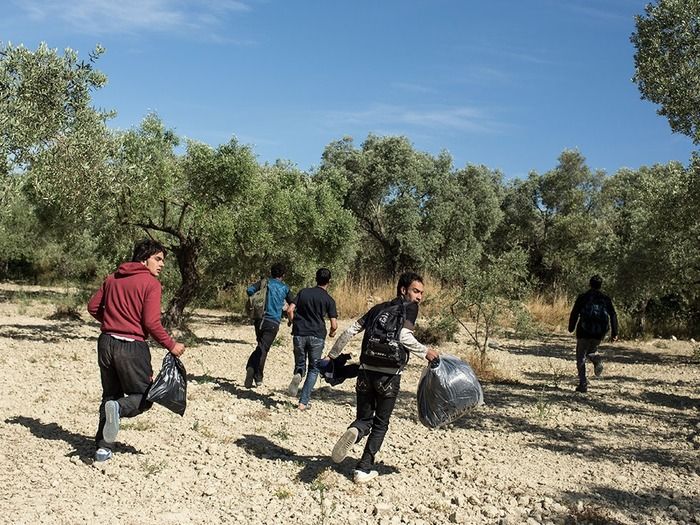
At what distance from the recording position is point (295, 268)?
19.5 m

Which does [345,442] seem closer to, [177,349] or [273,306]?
[177,349]

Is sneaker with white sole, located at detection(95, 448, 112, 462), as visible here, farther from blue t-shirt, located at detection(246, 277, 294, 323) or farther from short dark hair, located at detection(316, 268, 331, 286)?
blue t-shirt, located at detection(246, 277, 294, 323)

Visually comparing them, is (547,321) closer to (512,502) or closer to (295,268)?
(295,268)

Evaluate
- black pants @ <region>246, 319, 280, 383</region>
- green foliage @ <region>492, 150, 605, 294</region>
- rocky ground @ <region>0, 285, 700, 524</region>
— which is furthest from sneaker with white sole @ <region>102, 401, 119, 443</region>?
green foliage @ <region>492, 150, 605, 294</region>

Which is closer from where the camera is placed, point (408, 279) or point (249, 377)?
point (408, 279)

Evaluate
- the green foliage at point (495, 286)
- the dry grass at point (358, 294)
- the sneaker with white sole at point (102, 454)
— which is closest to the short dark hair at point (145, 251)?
the sneaker with white sole at point (102, 454)

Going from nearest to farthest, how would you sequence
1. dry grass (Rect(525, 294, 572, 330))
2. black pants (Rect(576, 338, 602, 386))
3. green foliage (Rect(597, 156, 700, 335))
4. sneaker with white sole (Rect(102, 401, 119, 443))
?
sneaker with white sole (Rect(102, 401, 119, 443)) → black pants (Rect(576, 338, 602, 386)) → green foliage (Rect(597, 156, 700, 335)) → dry grass (Rect(525, 294, 572, 330))

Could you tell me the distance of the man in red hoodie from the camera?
6016 mm

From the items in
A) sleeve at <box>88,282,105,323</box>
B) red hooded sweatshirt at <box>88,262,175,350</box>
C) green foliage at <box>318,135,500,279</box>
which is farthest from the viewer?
green foliage at <box>318,135,500,279</box>

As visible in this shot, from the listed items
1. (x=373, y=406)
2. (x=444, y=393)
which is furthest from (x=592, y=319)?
(x=373, y=406)

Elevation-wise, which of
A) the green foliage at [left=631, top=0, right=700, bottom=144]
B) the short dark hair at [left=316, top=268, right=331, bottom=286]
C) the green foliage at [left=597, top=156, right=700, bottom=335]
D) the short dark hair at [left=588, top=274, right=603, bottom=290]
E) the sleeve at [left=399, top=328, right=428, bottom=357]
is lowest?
the sleeve at [left=399, top=328, right=428, bottom=357]

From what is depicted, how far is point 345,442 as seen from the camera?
19.9 ft

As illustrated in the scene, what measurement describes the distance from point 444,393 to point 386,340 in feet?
2.92

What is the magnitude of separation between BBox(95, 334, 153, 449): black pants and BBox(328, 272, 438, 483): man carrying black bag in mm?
1821
